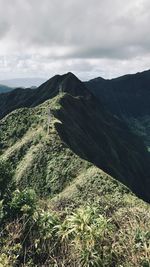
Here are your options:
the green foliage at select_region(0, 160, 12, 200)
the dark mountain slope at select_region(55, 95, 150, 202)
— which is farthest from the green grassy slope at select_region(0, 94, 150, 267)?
the green foliage at select_region(0, 160, 12, 200)

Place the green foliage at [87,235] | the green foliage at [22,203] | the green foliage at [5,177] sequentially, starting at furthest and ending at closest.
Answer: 1. the green foliage at [5,177]
2. the green foliage at [22,203]
3. the green foliage at [87,235]

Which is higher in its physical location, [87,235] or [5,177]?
[87,235]

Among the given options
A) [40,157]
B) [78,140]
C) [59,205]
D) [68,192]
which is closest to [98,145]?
[78,140]

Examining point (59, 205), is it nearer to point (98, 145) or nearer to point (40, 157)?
point (40, 157)

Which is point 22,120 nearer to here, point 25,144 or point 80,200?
point 25,144

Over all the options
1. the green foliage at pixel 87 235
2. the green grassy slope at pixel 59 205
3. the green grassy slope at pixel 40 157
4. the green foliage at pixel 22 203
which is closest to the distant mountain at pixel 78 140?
the green grassy slope at pixel 40 157

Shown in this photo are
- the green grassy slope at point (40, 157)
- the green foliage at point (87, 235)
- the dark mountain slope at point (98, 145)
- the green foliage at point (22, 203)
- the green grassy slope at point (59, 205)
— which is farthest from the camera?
the dark mountain slope at point (98, 145)

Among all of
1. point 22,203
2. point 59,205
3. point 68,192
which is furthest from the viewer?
point 68,192

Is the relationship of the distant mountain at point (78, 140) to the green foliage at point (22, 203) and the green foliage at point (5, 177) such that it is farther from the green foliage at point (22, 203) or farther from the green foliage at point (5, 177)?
the green foliage at point (22, 203)

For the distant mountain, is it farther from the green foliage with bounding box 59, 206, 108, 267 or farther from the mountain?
the green foliage with bounding box 59, 206, 108, 267
